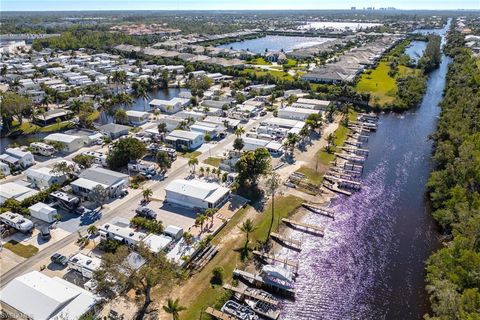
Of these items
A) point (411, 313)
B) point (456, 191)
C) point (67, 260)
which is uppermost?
point (456, 191)

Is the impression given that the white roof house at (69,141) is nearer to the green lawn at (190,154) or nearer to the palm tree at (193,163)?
the green lawn at (190,154)

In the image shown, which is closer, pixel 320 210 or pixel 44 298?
pixel 44 298

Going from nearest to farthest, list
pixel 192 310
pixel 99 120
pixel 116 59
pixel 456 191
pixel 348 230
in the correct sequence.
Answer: pixel 192 310, pixel 456 191, pixel 348 230, pixel 99 120, pixel 116 59

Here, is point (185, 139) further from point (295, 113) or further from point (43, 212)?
point (295, 113)

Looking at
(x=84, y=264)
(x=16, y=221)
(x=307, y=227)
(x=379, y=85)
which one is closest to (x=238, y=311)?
(x=84, y=264)

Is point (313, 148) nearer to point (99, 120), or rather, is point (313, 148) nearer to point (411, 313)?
point (411, 313)

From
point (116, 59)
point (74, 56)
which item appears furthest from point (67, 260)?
point (74, 56)
